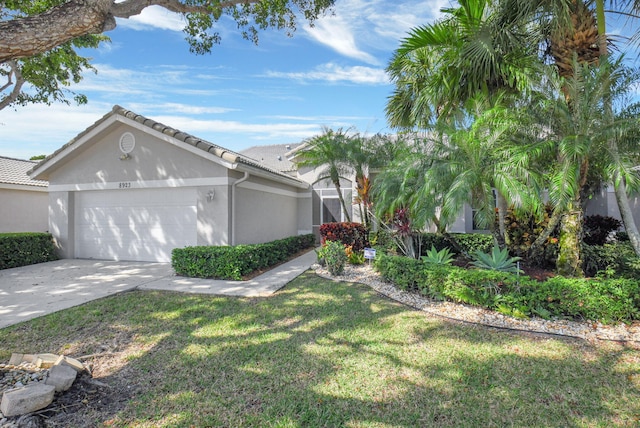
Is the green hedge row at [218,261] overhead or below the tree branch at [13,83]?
below

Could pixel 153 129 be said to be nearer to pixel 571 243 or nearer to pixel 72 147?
pixel 72 147

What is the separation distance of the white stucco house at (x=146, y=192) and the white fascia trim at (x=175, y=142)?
34 millimetres

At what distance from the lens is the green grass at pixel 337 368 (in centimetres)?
321

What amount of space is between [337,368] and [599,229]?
13.5 metres

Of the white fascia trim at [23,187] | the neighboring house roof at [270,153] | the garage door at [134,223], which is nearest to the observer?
the garage door at [134,223]

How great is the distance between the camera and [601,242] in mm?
11797

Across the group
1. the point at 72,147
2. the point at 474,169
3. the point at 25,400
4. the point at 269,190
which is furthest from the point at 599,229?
the point at 72,147

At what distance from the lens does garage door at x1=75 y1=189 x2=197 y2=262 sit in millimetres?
11375

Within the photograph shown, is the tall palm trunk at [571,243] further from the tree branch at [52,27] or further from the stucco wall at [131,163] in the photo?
the stucco wall at [131,163]

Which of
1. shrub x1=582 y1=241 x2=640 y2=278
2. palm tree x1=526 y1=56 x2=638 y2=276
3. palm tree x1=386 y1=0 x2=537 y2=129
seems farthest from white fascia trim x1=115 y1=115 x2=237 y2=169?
shrub x1=582 y1=241 x2=640 y2=278

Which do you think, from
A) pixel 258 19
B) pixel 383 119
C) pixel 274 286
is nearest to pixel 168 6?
pixel 258 19

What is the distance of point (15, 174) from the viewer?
15945 mm

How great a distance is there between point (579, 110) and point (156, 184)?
12632 mm

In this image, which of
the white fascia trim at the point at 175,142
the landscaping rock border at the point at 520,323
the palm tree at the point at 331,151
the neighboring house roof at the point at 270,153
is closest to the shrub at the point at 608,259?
the landscaping rock border at the point at 520,323
